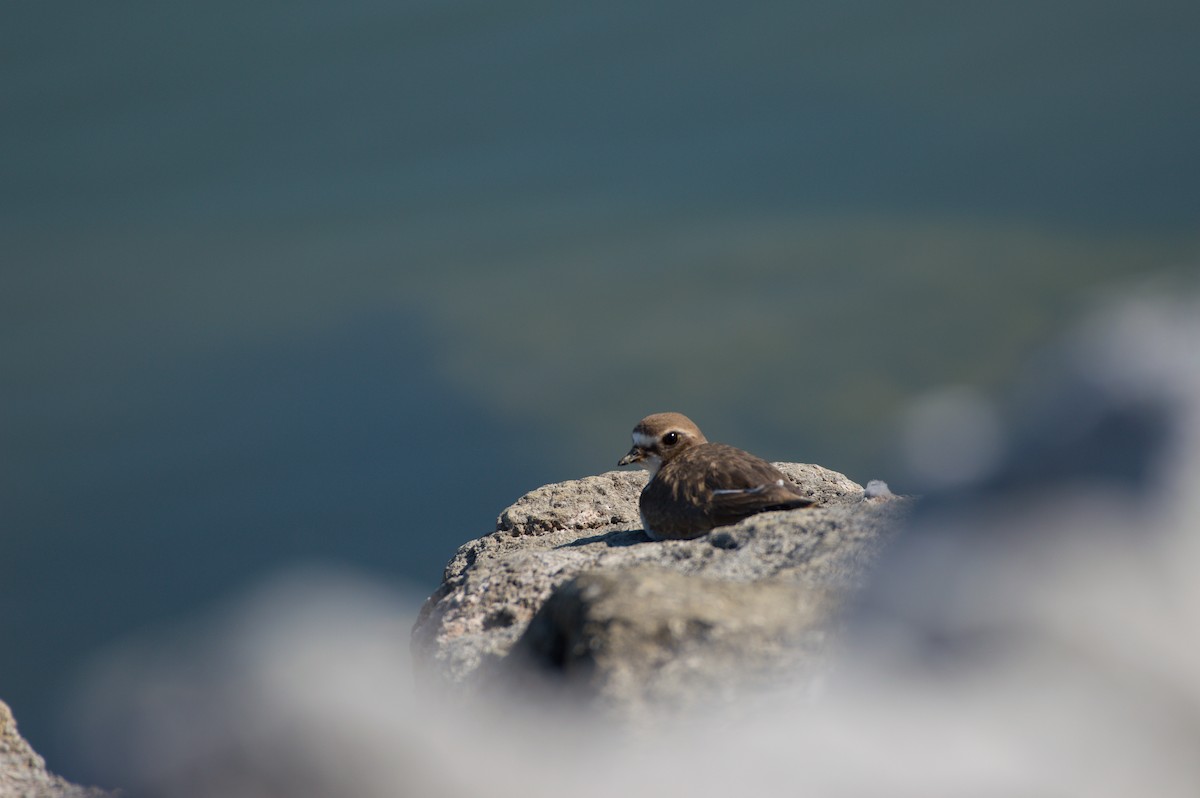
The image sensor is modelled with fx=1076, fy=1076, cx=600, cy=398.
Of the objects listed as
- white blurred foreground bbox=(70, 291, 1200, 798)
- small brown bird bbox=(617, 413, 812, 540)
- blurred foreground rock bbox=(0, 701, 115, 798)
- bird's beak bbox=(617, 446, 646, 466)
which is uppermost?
bird's beak bbox=(617, 446, 646, 466)

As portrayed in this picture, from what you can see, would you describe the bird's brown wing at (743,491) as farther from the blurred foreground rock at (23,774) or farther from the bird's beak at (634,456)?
the blurred foreground rock at (23,774)

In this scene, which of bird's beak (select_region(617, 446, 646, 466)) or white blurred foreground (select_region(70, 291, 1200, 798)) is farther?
bird's beak (select_region(617, 446, 646, 466))

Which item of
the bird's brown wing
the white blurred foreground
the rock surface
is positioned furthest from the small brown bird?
the white blurred foreground

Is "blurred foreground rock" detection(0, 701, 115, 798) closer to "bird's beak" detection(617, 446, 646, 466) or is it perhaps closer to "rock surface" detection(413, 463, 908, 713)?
"rock surface" detection(413, 463, 908, 713)

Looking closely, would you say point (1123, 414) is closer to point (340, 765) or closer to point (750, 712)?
point (750, 712)

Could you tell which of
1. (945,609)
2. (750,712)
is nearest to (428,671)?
(750,712)

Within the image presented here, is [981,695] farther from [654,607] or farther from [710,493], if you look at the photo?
[710,493]
